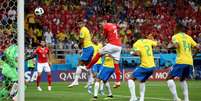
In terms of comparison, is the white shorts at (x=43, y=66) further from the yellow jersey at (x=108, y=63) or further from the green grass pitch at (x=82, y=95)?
the yellow jersey at (x=108, y=63)

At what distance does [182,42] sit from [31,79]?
57.8 ft

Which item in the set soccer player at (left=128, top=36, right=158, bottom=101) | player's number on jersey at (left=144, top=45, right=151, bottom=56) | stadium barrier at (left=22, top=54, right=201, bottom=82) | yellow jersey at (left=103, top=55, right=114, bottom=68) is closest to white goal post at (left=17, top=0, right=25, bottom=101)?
soccer player at (left=128, top=36, right=158, bottom=101)

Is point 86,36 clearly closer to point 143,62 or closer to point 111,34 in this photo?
point 111,34

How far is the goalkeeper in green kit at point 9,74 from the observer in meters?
16.3

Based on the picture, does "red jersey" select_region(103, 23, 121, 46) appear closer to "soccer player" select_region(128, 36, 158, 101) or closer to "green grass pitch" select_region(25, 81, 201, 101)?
"soccer player" select_region(128, 36, 158, 101)

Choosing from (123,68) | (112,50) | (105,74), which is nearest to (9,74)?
(112,50)

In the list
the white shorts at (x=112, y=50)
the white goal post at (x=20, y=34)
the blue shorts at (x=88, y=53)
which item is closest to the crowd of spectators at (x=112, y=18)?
the blue shorts at (x=88, y=53)

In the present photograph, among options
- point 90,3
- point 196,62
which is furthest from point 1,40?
point 90,3

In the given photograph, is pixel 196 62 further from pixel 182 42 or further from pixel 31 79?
pixel 182 42

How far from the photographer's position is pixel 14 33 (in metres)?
15.0

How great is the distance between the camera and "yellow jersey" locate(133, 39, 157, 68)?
17.9m

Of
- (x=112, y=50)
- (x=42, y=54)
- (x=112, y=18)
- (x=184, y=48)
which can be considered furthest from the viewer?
(x=112, y=18)

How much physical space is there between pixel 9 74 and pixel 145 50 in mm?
4227

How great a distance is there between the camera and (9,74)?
16.5 meters
